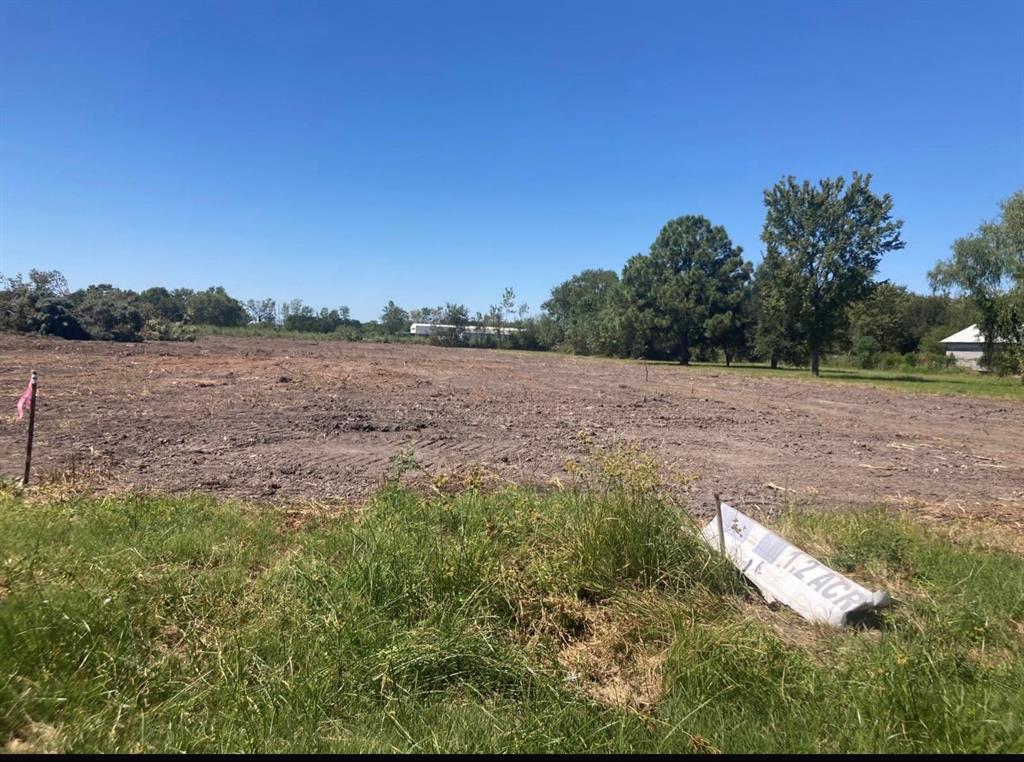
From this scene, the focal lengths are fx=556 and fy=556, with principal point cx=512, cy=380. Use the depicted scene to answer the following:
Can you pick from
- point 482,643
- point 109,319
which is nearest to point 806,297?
point 482,643

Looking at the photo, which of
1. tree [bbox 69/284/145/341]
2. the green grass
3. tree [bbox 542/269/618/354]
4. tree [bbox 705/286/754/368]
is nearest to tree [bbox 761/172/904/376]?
tree [bbox 705/286/754/368]

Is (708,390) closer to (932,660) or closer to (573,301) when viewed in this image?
(932,660)

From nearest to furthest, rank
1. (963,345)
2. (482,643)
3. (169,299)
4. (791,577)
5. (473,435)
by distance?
(482,643)
(791,577)
(473,435)
(963,345)
(169,299)

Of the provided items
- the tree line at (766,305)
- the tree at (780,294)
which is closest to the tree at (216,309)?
the tree line at (766,305)

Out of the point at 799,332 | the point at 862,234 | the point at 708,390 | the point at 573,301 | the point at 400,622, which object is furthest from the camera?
the point at 573,301

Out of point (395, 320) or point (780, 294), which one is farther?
point (395, 320)

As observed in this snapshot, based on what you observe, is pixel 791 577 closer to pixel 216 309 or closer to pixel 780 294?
pixel 780 294

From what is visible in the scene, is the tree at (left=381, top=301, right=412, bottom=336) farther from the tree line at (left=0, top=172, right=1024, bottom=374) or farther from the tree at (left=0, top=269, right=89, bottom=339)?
the tree at (left=0, top=269, right=89, bottom=339)

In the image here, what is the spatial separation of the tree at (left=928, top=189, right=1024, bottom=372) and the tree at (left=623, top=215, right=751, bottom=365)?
15.5m

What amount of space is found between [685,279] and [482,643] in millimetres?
52401

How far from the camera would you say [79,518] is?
16.0 feet

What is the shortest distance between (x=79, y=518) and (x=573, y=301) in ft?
382

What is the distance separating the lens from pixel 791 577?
3863 millimetres

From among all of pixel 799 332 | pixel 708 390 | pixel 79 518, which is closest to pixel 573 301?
pixel 799 332
